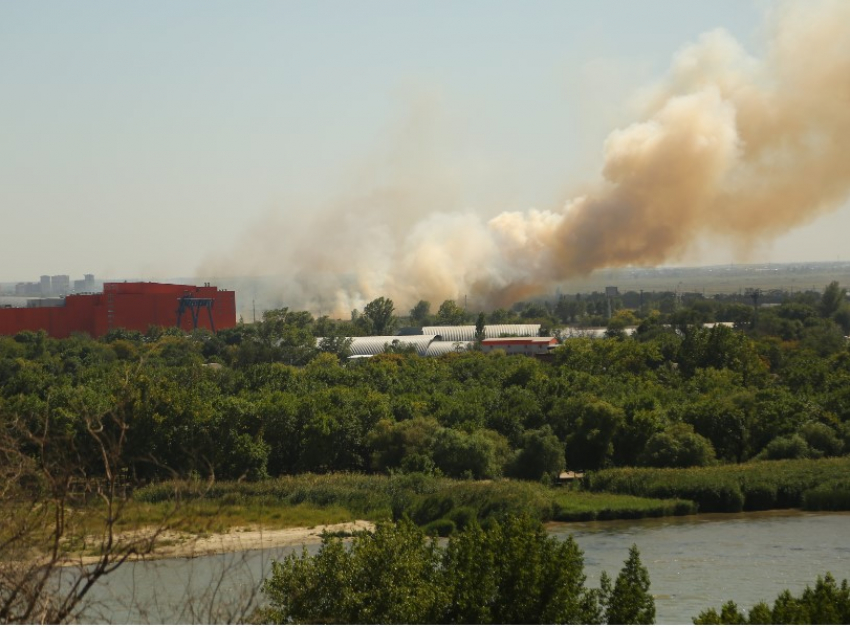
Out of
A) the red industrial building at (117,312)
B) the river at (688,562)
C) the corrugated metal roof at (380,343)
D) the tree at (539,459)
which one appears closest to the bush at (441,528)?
the river at (688,562)

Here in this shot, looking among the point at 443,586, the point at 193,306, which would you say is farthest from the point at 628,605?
the point at 193,306

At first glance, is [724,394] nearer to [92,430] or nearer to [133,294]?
[92,430]

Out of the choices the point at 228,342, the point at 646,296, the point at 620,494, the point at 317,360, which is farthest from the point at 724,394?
the point at 646,296

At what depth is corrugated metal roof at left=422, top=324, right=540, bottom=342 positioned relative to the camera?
79812 millimetres

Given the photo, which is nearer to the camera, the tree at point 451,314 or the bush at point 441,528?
the bush at point 441,528

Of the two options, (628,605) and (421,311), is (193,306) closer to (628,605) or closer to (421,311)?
(421,311)

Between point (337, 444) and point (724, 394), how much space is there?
1482 centimetres

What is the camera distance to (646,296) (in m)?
156

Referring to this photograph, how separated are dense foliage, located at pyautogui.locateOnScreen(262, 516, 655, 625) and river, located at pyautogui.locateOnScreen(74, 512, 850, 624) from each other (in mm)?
2610

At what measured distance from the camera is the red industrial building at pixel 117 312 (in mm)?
84062

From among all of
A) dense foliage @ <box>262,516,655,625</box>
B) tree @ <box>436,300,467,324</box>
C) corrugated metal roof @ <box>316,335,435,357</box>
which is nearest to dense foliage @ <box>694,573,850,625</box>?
dense foliage @ <box>262,516,655,625</box>

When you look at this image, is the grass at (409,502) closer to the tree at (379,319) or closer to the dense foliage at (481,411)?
the dense foliage at (481,411)

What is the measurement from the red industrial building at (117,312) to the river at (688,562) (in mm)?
56095

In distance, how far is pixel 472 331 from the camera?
268ft
